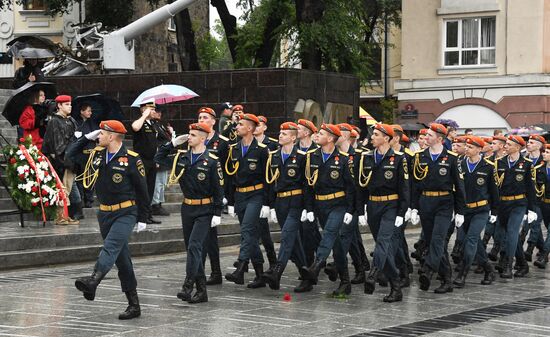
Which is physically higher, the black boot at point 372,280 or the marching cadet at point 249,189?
the marching cadet at point 249,189

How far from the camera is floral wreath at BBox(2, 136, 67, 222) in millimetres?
18391

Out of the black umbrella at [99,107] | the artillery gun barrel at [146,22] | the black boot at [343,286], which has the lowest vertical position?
the black boot at [343,286]

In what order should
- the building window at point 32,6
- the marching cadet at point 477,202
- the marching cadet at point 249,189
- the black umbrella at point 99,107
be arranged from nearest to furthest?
the marching cadet at point 249,189 → the marching cadet at point 477,202 → the black umbrella at point 99,107 → the building window at point 32,6

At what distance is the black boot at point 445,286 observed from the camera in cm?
1502

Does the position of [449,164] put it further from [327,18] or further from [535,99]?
[535,99]

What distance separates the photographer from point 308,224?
15.3 m

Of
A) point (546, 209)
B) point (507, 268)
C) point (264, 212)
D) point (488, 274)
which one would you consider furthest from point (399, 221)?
point (546, 209)

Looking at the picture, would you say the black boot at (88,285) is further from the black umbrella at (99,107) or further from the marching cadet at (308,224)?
the black umbrella at (99,107)

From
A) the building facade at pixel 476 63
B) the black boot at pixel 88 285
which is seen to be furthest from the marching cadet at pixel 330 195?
the building facade at pixel 476 63

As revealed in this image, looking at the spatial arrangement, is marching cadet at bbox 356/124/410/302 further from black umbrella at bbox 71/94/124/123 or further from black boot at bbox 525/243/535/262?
black umbrella at bbox 71/94/124/123

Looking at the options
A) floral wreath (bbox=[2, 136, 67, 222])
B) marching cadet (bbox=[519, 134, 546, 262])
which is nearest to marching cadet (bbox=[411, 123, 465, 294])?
marching cadet (bbox=[519, 134, 546, 262])

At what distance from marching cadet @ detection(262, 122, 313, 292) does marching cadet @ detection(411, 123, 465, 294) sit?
55.9 inches

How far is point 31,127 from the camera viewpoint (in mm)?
20234

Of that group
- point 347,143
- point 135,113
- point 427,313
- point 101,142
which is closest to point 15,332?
point 101,142
